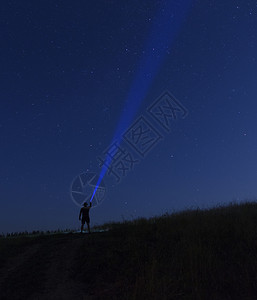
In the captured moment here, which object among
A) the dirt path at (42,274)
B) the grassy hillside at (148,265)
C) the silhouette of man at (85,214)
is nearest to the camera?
the grassy hillside at (148,265)

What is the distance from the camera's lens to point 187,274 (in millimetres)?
7516

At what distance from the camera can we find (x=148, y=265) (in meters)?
8.12

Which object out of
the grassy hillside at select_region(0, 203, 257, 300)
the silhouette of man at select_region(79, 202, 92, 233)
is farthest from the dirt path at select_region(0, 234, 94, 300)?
the silhouette of man at select_region(79, 202, 92, 233)

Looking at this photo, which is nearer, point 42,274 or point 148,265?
point 148,265

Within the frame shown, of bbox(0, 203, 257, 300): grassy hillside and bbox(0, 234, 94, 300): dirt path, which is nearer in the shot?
bbox(0, 203, 257, 300): grassy hillside

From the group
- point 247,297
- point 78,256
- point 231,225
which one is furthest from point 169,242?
point 247,297

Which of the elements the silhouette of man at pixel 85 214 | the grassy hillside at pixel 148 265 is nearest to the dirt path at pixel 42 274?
the grassy hillside at pixel 148 265

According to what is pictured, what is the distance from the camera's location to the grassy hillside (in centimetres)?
703

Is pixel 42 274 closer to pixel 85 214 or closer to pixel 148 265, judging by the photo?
pixel 148 265

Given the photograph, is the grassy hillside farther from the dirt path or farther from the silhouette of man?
the silhouette of man

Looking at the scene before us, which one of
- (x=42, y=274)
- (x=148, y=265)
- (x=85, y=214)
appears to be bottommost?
(x=148, y=265)

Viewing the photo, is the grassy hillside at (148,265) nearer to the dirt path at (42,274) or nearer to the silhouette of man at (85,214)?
the dirt path at (42,274)

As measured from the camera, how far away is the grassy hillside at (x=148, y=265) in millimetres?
7031

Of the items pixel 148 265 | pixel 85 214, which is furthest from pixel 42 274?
pixel 85 214
